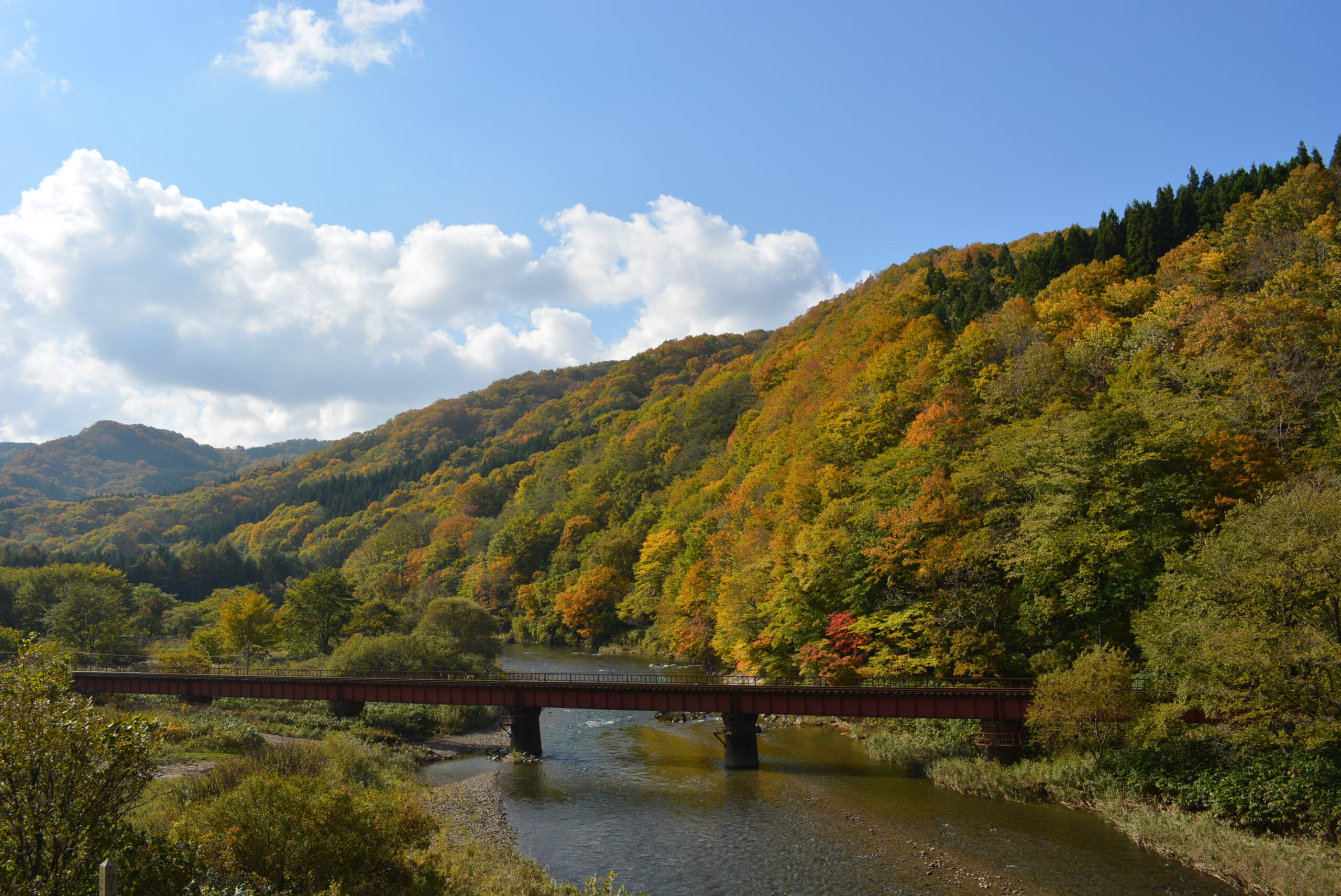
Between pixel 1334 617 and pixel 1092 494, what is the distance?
48.3ft

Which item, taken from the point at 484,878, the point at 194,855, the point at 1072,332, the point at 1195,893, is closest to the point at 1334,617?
the point at 1195,893

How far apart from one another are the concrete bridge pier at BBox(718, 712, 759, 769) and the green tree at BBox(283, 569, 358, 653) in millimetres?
57671

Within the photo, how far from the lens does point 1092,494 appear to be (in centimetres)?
4184

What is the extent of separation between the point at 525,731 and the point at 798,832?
829 inches

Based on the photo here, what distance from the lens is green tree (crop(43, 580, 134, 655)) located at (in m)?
79.2

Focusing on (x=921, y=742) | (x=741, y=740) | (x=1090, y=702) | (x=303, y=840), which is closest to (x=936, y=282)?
(x=921, y=742)

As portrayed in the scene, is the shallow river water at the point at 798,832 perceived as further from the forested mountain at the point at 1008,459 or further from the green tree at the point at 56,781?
the green tree at the point at 56,781

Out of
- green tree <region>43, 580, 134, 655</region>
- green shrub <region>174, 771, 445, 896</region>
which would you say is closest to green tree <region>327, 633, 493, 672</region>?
green tree <region>43, 580, 134, 655</region>

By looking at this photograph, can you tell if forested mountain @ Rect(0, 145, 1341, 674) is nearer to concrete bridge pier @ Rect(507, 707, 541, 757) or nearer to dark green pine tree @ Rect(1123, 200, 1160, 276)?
dark green pine tree @ Rect(1123, 200, 1160, 276)

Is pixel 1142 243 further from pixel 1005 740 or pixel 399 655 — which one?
pixel 399 655

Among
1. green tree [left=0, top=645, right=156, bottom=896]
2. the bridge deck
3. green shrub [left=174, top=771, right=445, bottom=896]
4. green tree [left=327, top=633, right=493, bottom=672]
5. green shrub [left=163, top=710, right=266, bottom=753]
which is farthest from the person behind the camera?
green tree [left=327, top=633, right=493, bottom=672]

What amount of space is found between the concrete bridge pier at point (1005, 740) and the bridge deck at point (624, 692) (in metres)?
0.36

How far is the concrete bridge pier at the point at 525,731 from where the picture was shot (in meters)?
46.6

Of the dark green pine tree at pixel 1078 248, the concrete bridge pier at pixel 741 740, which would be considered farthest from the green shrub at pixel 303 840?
the dark green pine tree at pixel 1078 248
